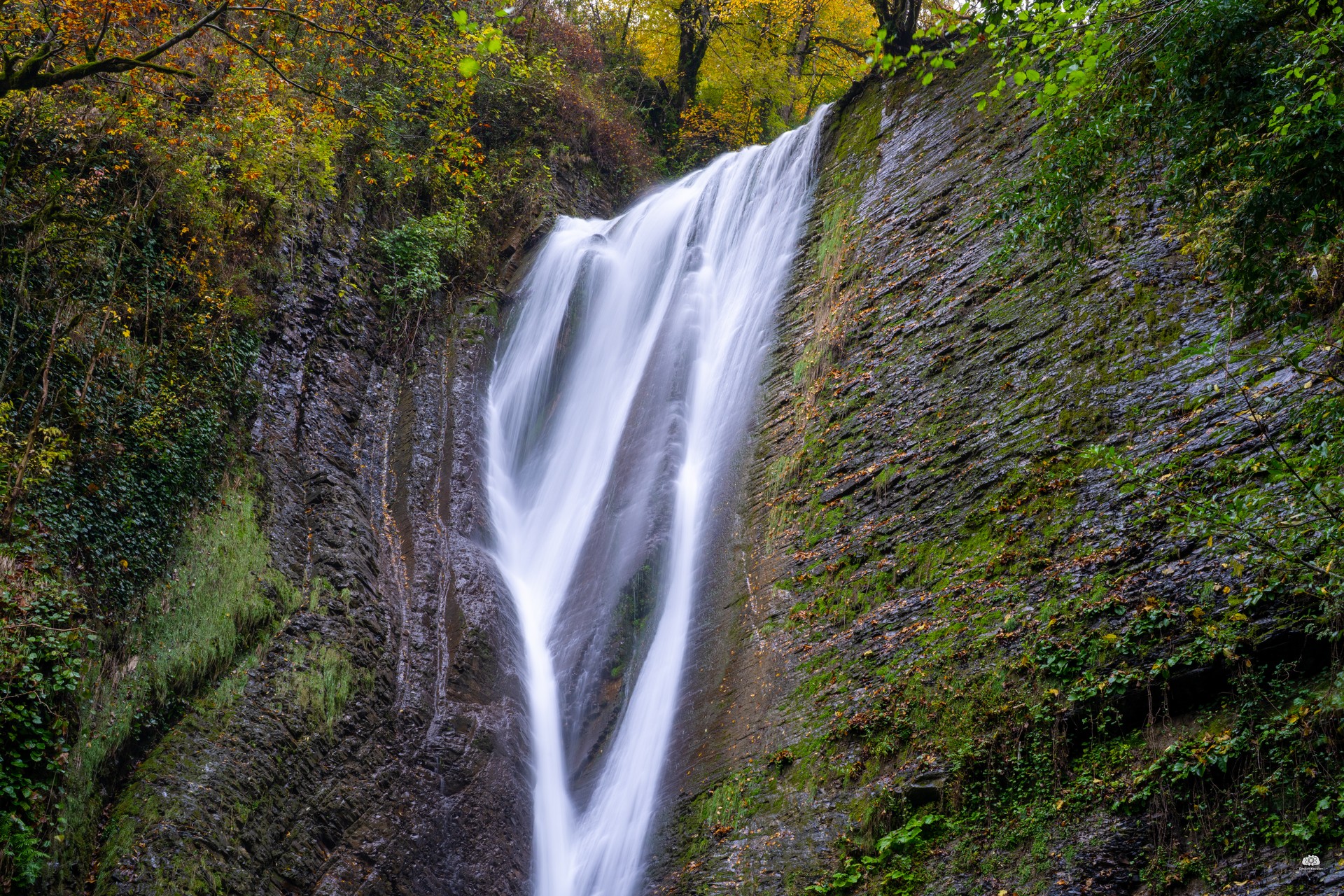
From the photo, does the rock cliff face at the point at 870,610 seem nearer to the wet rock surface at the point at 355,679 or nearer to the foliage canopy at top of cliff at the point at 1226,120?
the wet rock surface at the point at 355,679

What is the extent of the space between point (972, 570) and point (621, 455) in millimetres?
6168

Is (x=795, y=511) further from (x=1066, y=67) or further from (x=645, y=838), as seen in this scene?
(x=1066, y=67)

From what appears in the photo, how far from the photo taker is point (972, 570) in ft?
22.5

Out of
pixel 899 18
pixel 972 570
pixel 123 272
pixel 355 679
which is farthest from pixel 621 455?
pixel 899 18

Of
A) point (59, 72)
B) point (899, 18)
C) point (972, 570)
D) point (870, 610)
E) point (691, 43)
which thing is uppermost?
point (691, 43)

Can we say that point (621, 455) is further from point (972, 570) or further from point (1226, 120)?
Answer: point (1226, 120)

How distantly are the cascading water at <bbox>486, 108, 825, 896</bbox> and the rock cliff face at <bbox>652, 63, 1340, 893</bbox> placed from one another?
29.0 inches

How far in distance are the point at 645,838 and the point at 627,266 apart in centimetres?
1030

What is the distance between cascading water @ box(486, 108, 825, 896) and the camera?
8695 millimetres

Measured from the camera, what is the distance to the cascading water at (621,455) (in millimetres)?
8695

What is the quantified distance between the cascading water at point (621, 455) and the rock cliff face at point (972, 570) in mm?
736

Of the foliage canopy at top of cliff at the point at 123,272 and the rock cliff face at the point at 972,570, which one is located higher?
the foliage canopy at top of cliff at the point at 123,272

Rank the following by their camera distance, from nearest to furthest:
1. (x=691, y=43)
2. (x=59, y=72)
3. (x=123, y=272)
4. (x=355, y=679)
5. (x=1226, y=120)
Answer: (x=1226, y=120), (x=59, y=72), (x=355, y=679), (x=123, y=272), (x=691, y=43)

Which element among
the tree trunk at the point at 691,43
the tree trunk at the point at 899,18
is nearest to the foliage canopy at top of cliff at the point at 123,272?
the tree trunk at the point at 899,18
